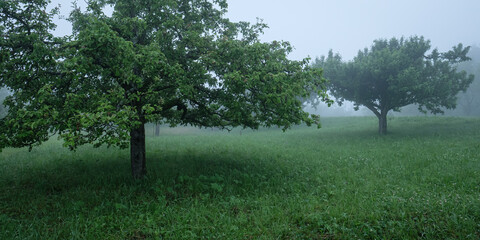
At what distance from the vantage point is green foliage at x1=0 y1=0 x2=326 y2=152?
7.15 m

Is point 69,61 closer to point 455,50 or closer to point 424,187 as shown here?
point 424,187

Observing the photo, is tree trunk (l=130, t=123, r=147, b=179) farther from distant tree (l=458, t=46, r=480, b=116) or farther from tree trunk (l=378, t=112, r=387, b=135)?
distant tree (l=458, t=46, r=480, b=116)

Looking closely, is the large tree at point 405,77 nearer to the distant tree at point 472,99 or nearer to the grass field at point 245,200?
the grass field at point 245,200

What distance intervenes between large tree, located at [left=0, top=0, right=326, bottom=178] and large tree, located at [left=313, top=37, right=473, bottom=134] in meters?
18.5

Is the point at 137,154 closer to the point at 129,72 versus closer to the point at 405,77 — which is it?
the point at 129,72

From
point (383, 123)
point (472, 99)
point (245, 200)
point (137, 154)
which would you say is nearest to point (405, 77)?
point (383, 123)

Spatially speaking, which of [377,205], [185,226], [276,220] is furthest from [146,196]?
[377,205]

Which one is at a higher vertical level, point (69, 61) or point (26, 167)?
point (69, 61)

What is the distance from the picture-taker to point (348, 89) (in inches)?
1141

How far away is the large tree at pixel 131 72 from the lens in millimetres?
7179

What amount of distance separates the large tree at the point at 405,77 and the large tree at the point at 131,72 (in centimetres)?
1850

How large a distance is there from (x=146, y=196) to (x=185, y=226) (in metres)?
2.73

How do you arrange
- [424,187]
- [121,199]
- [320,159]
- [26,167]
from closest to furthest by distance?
[121,199] < [424,187] < [26,167] < [320,159]

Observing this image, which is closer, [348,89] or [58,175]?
[58,175]
